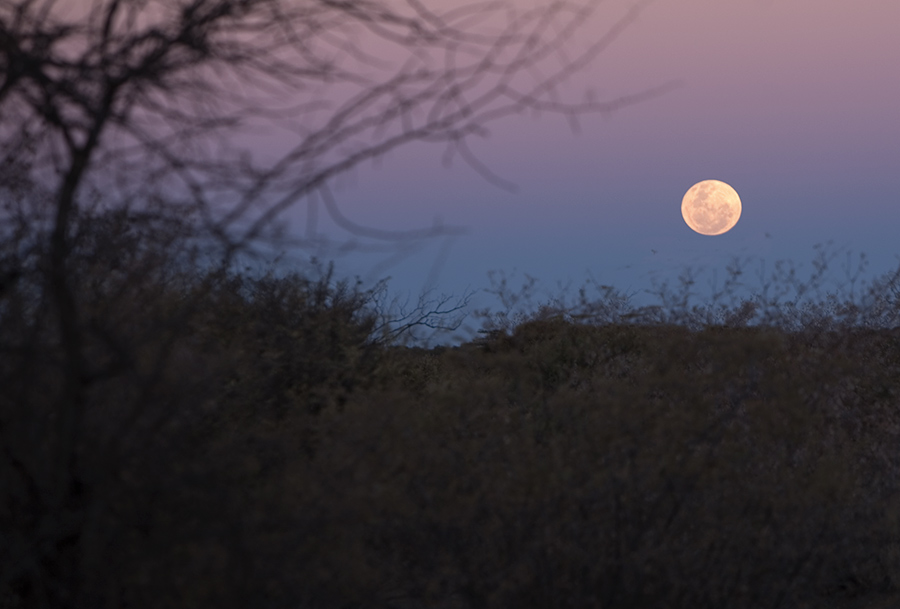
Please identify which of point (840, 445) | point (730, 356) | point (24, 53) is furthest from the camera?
point (840, 445)

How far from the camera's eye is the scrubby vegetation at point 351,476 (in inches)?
140

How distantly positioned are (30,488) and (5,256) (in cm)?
90

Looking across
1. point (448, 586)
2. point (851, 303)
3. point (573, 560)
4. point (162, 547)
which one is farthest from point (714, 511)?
point (851, 303)

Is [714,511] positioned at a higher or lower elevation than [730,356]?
lower

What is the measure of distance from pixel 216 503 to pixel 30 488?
0.74 meters

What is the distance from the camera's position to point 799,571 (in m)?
5.58

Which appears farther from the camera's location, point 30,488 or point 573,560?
point 573,560

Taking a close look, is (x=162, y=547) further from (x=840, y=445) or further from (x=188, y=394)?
(x=840, y=445)

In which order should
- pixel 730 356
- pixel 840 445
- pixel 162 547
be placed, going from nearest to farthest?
pixel 162 547, pixel 730 356, pixel 840 445

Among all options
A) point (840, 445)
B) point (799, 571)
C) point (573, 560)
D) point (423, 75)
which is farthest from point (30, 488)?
point (840, 445)

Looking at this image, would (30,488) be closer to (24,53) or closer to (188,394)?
(188,394)

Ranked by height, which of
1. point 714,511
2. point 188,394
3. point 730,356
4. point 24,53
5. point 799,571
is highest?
point 24,53

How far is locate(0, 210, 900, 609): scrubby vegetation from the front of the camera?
11.7ft

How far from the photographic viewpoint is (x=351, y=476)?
167 inches
